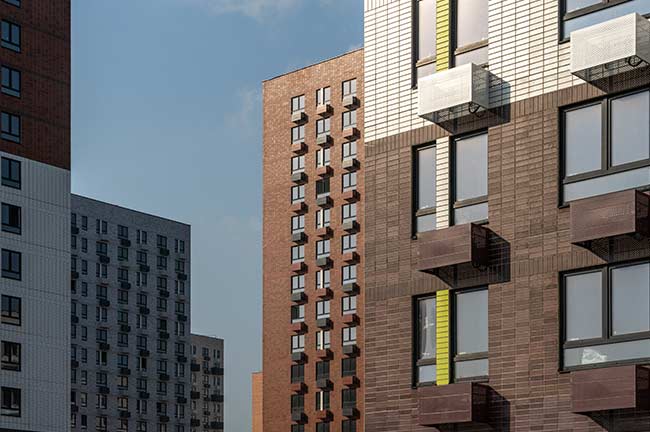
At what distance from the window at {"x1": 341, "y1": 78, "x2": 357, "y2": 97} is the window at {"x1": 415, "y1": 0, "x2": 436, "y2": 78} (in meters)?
67.7

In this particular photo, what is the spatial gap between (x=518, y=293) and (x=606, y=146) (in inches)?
108

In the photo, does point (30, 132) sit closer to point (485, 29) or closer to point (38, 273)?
point (38, 273)

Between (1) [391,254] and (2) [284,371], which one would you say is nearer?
(1) [391,254]

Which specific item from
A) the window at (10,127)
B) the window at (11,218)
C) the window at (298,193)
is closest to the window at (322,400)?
the window at (298,193)

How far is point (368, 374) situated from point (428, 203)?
3.20m

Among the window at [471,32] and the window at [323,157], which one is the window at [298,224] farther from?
the window at [471,32]

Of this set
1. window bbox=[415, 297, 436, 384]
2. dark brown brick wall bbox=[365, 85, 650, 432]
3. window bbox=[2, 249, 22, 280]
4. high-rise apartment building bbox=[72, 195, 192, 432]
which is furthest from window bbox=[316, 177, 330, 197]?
window bbox=[415, 297, 436, 384]

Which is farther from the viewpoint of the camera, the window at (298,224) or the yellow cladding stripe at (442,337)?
the window at (298,224)

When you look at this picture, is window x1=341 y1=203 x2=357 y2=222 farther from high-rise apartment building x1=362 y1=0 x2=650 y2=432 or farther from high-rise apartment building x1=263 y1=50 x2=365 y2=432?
high-rise apartment building x1=362 y1=0 x2=650 y2=432

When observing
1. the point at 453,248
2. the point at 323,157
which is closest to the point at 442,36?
the point at 453,248

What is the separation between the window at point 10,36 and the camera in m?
58.4

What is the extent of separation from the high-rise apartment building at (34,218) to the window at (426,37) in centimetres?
3493

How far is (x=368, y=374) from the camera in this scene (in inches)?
969

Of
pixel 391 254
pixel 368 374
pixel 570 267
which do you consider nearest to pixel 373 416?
pixel 368 374
